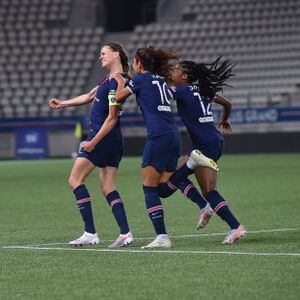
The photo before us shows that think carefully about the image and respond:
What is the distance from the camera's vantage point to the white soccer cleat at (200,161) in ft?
31.5

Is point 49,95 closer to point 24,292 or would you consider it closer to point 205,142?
point 205,142

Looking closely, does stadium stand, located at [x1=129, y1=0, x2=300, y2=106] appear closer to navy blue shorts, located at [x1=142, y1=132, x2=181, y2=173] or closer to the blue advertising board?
the blue advertising board

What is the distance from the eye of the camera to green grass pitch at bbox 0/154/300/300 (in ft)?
22.2

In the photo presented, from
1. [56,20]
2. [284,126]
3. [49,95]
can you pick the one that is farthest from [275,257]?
[56,20]

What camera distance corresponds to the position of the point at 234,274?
728 cm

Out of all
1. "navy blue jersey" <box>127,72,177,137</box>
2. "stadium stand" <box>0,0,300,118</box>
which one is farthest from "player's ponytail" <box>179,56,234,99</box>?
"stadium stand" <box>0,0,300,118</box>

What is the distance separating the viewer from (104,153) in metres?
9.90

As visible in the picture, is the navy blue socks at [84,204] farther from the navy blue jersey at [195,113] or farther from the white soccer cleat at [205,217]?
the navy blue jersey at [195,113]

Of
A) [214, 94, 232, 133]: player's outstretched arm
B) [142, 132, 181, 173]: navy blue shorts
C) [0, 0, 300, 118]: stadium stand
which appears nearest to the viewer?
[142, 132, 181, 173]: navy blue shorts

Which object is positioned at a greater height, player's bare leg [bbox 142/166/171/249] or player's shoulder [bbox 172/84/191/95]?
player's shoulder [bbox 172/84/191/95]

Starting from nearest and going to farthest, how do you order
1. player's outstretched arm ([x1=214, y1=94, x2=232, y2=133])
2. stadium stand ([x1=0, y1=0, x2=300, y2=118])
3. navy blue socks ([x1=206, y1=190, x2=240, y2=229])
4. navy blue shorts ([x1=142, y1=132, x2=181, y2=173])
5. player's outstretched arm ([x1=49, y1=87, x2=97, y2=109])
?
navy blue shorts ([x1=142, y1=132, x2=181, y2=173])
navy blue socks ([x1=206, y1=190, x2=240, y2=229])
player's outstretched arm ([x1=49, y1=87, x2=97, y2=109])
player's outstretched arm ([x1=214, y1=94, x2=232, y2=133])
stadium stand ([x1=0, y1=0, x2=300, y2=118])

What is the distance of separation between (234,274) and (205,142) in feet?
8.93

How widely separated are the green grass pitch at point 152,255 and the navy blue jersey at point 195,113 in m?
1.05

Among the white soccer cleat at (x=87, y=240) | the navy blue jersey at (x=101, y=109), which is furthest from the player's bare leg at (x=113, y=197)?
the navy blue jersey at (x=101, y=109)
